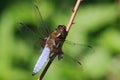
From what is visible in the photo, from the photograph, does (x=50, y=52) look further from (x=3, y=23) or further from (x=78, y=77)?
(x=3, y=23)

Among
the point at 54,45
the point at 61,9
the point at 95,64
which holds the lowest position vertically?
the point at 95,64

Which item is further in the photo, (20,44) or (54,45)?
(20,44)

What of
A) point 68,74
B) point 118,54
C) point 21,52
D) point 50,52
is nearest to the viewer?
point 50,52

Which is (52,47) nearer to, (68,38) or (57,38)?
(57,38)

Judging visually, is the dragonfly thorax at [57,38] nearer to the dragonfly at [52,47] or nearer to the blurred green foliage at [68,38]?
the dragonfly at [52,47]

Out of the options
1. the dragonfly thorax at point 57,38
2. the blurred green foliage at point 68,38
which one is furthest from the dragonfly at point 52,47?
the blurred green foliage at point 68,38

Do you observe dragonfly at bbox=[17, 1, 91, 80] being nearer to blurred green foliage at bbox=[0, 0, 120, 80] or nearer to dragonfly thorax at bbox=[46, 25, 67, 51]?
dragonfly thorax at bbox=[46, 25, 67, 51]

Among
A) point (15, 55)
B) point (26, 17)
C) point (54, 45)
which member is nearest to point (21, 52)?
point (15, 55)

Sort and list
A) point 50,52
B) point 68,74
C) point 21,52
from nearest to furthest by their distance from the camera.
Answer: point 50,52 < point 68,74 < point 21,52

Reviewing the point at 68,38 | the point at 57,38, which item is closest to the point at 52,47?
the point at 57,38
